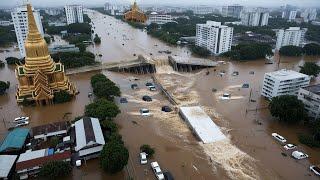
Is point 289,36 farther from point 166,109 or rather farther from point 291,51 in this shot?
point 166,109

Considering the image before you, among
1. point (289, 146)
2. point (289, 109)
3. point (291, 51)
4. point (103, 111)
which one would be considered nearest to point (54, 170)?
point (103, 111)

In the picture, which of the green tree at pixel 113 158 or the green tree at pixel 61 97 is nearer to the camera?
the green tree at pixel 113 158

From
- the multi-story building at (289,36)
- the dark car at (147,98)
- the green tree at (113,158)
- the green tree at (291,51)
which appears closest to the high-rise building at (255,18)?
the multi-story building at (289,36)

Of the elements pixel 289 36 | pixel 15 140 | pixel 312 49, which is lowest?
Answer: pixel 15 140

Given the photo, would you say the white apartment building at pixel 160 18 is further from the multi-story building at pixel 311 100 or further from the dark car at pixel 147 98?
the multi-story building at pixel 311 100

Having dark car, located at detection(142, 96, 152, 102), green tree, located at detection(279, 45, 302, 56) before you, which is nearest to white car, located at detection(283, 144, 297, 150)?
dark car, located at detection(142, 96, 152, 102)

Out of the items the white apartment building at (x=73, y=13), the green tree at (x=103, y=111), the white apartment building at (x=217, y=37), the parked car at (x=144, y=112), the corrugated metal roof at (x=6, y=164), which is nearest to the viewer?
the corrugated metal roof at (x=6, y=164)
